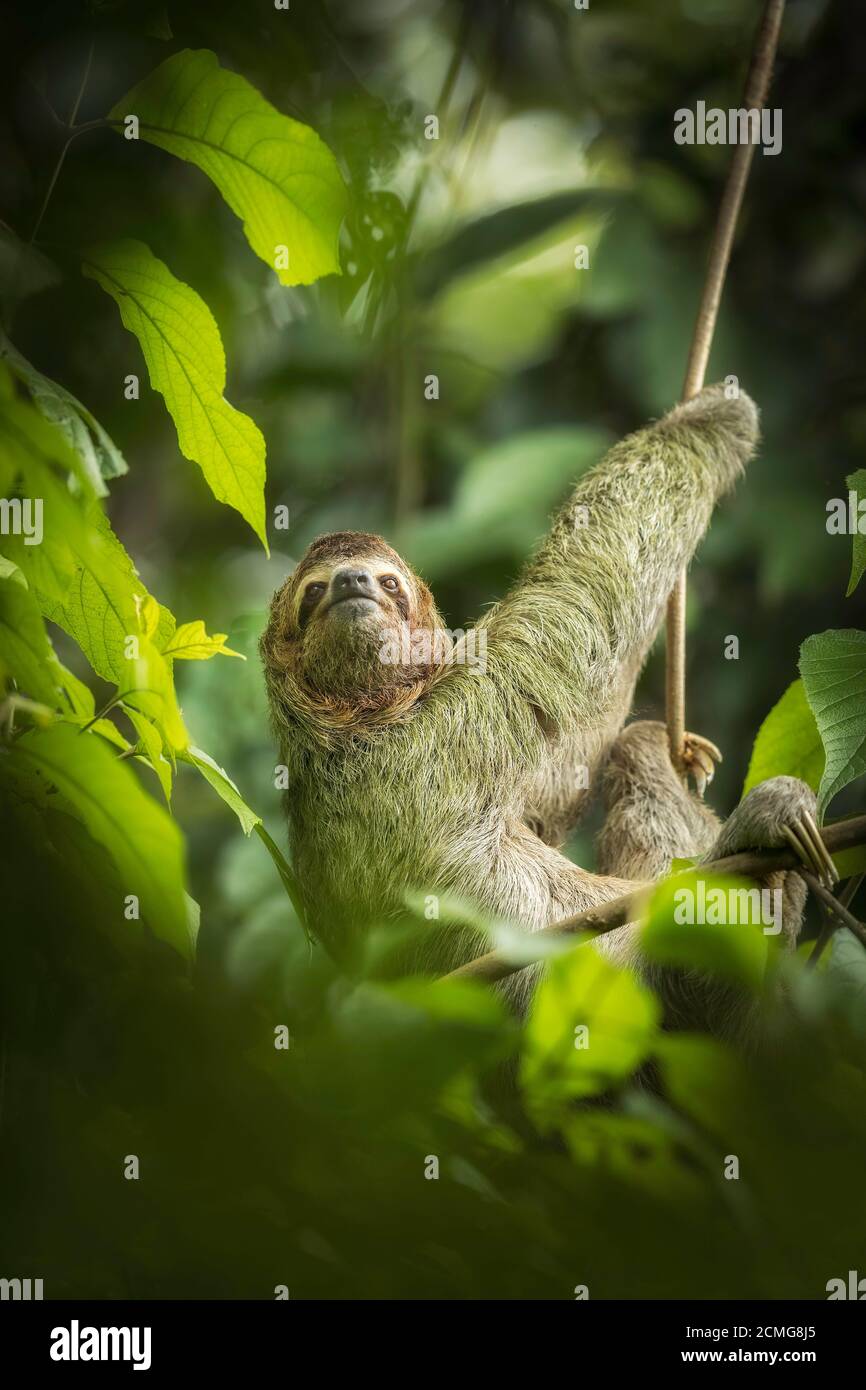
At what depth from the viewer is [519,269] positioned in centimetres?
659

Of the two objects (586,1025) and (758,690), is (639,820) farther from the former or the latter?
(586,1025)

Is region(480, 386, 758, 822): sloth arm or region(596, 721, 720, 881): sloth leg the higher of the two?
region(480, 386, 758, 822): sloth arm

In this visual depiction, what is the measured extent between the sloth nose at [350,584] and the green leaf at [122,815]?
6.96 feet

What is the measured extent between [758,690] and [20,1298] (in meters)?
3.79

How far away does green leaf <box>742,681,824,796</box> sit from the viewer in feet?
10.8

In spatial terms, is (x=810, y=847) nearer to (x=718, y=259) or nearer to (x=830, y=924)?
(x=830, y=924)

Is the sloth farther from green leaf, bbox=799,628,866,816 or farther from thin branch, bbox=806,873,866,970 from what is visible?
green leaf, bbox=799,628,866,816

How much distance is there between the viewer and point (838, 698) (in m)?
2.79

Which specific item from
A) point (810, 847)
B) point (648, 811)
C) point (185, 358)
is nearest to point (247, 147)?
point (185, 358)

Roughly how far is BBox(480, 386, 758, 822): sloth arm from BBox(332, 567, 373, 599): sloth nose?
0.50 meters
